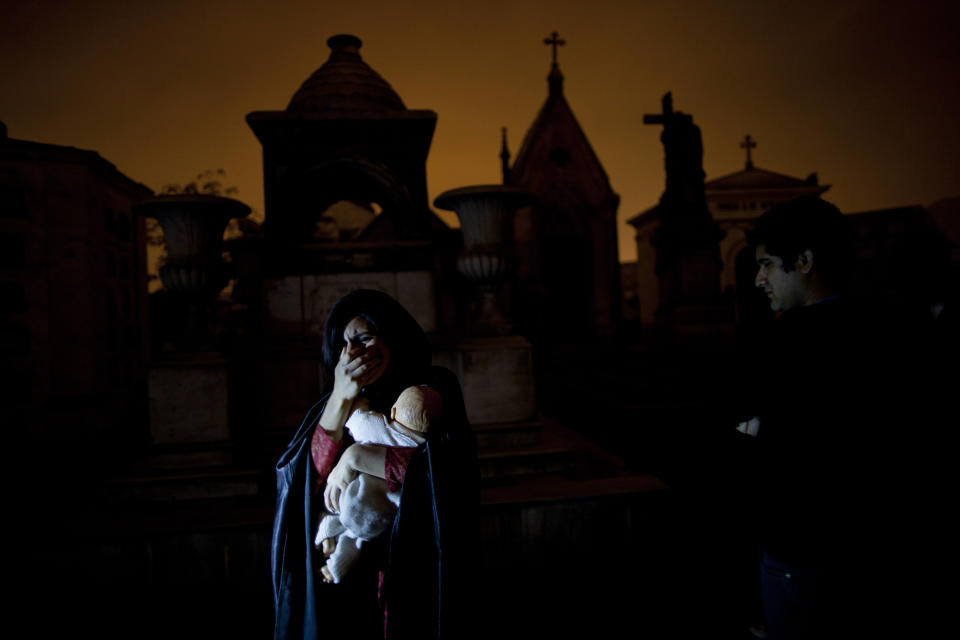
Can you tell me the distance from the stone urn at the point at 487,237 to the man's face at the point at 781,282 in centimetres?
358

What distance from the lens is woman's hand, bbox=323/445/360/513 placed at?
1.64 meters

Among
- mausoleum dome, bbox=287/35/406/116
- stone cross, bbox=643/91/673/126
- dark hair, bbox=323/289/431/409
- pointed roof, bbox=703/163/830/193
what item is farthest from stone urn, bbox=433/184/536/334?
pointed roof, bbox=703/163/830/193

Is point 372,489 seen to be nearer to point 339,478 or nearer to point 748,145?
point 339,478

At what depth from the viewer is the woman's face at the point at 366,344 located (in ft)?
5.80

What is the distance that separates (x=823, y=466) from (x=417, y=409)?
3.88 ft

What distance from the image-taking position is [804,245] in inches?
63.4

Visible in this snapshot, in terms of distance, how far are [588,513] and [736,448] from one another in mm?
2051

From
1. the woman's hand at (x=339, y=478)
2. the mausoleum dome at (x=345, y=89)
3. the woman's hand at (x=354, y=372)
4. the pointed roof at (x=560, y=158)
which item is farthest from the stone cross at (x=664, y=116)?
the woman's hand at (x=339, y=478)

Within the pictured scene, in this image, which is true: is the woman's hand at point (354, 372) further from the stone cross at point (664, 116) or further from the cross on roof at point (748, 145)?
the cross on roof at point (748, 145)

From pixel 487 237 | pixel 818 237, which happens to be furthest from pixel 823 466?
pixel 487 237

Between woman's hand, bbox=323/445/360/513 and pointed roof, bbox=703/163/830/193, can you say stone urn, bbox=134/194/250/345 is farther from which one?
pointed roof, bbox=703/163/830/193

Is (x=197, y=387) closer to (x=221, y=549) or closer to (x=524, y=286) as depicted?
(x=221, y=549)

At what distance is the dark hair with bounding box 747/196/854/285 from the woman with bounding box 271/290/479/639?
1.23 m

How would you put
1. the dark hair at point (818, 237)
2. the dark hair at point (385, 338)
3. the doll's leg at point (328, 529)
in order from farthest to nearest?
the dark hair at point (385, 338) < the doll's leg at point (328, 529) < the dark hair at point (818, 237)
